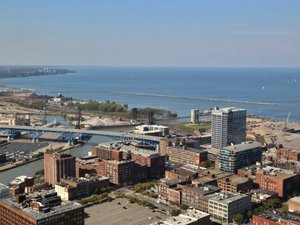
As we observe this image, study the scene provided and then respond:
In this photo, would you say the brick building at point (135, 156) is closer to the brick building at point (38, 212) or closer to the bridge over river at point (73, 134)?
the bridge over river at point (73, 134)

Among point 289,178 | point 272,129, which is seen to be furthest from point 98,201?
point 272,129

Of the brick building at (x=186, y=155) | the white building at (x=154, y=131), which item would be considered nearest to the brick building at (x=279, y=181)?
the brick building at (x=186, y=155)

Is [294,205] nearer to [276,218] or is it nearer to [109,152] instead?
[276,218]

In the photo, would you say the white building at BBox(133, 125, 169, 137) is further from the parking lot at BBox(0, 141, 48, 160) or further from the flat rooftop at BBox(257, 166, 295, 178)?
the flat rooftop at BBox(257, 166, 295, 178)

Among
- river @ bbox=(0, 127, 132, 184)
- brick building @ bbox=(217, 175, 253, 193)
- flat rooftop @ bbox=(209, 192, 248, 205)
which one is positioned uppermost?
flat rooftop @ bbox=(209, 192, 248, 205)

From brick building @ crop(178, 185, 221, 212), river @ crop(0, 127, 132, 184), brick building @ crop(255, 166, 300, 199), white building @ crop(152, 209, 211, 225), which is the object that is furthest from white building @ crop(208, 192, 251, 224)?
river @ crop(0, 127, 132, 184)
